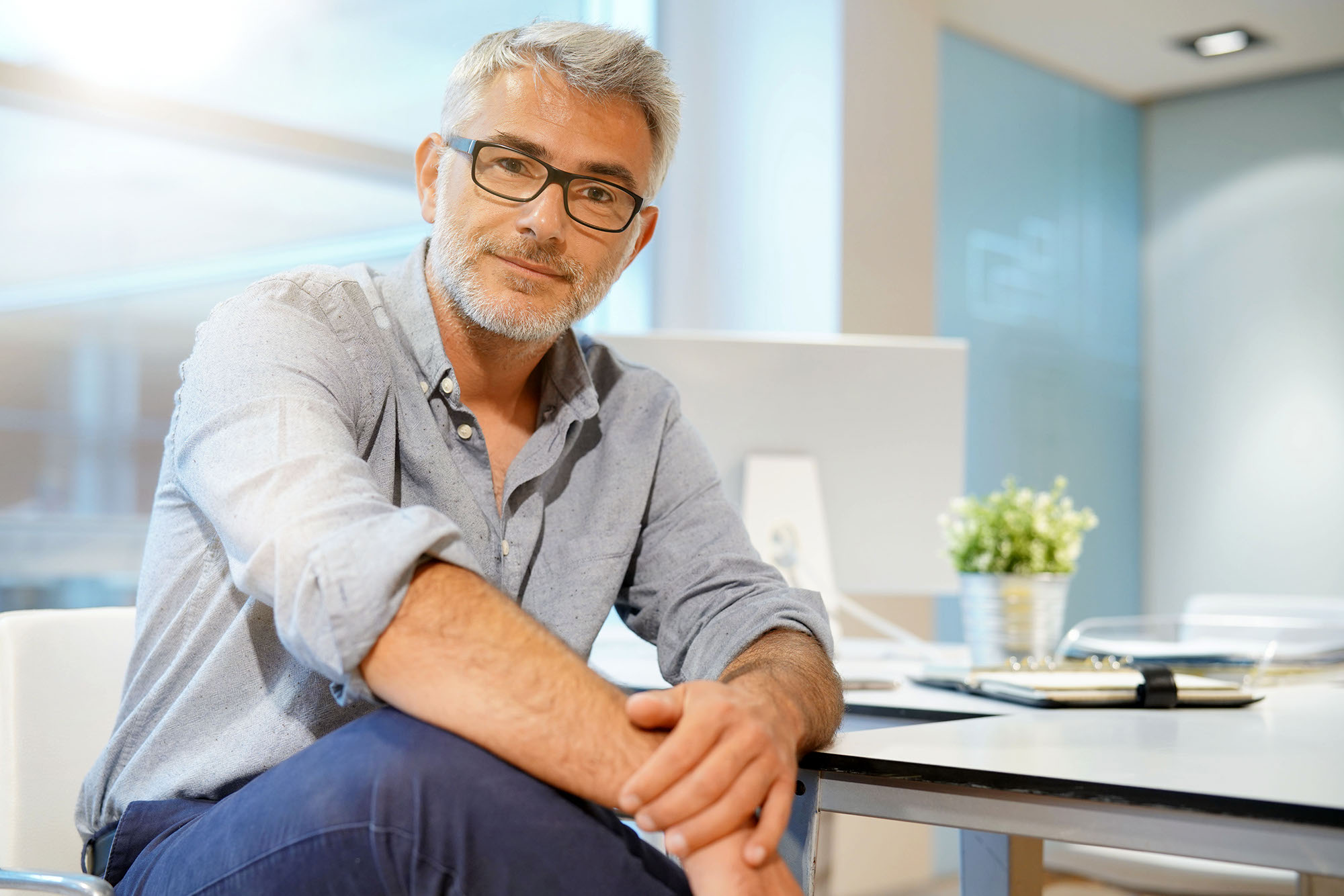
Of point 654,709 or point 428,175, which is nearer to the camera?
point 654,709

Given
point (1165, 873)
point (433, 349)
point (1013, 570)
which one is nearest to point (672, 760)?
point (433, 349)

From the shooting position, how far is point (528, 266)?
4.66 feet

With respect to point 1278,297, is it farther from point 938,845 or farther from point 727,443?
point 727,443

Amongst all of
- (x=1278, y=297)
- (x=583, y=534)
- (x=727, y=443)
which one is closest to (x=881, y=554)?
(x=727, y=443)

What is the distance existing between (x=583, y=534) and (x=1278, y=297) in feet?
13.4

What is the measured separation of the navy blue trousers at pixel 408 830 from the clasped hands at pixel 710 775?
0.16 feet

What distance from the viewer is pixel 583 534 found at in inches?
56.7

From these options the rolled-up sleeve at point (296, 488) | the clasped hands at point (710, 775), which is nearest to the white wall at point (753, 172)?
the rolled-up sleeve at point (296, 488)

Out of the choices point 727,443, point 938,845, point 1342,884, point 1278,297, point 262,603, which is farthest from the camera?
point 1278,297

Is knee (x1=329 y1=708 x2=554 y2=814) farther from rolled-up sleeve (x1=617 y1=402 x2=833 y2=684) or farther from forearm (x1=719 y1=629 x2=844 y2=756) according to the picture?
rolled-up sleeve (x1=617 y1=402 x2=833 y2=684)

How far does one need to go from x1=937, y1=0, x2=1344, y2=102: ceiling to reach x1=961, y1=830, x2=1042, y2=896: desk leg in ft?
10.3

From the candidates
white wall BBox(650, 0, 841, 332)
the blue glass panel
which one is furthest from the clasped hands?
the blue glass panel

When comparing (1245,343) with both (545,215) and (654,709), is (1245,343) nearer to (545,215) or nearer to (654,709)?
(545,215)

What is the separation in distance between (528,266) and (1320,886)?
108 centimetres
